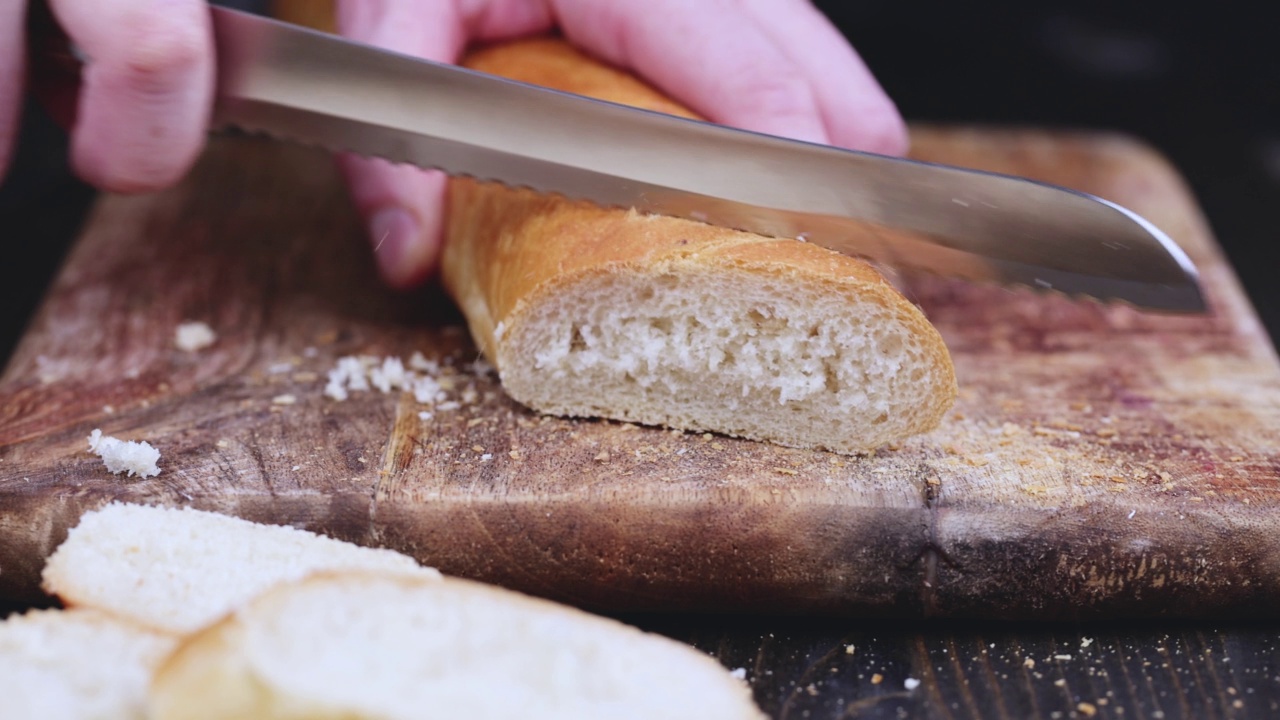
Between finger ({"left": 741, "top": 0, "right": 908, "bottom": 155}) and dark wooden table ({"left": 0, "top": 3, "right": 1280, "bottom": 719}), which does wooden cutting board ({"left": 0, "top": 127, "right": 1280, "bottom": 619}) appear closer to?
dark wooden table ({"left": 0, "top": 3, "right": 1280, "bottom": 719})

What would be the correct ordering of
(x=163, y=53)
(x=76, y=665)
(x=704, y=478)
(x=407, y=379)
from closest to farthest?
1. (x=76, y=665)
2. (x=704, y=478)
3. (x=163, y=53)
4. (x=407, y=379)

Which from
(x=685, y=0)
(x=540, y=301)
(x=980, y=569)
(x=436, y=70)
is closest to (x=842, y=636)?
(x=980, y=569)

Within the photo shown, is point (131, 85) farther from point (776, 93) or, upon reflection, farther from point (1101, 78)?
point (1101, 78)

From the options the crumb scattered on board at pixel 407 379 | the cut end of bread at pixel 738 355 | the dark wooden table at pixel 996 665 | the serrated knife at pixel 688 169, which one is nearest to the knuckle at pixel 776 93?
the serrated knife at pixel 688 169

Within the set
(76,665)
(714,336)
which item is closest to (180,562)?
(76,665)

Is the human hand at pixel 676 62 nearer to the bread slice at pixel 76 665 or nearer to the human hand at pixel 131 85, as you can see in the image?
the human hand at pixel 131 85

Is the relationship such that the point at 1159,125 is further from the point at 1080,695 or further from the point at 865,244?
the point at 1080,695

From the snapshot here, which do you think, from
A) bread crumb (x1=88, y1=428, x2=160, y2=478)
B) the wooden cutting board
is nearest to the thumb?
the wooden cutting board
